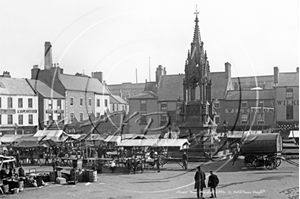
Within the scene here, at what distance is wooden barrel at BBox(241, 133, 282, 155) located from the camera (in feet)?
87.5

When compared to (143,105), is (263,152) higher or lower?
lower

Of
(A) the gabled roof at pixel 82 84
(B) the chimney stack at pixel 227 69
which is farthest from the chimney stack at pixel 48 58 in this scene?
(B) the chimney stack at pixel 227 69

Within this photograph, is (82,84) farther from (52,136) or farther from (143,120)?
(52,136)

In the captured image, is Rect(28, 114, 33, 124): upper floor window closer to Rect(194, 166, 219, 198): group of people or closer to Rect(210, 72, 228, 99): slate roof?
Rect(210, 72, 228, 99): slate roof

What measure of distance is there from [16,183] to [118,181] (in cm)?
555

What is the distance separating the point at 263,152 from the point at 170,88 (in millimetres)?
34245

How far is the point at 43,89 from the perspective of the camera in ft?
181

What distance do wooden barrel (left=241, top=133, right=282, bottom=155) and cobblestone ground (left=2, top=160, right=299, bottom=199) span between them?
1.23 metres

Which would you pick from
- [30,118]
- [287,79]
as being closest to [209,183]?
[30,118]

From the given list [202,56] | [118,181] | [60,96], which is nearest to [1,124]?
[60,96]

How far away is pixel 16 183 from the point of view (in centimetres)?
1969

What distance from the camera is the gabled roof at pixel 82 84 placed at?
57956 millimetres

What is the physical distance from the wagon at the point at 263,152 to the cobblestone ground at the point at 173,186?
1.74 ft

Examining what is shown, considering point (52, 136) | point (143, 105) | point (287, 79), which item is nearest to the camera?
point (52, 136)
